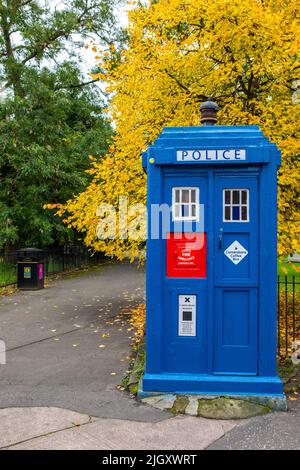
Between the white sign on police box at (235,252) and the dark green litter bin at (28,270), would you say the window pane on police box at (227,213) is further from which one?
the dark green litter bin at (28,270)

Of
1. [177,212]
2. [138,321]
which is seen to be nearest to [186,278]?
[177,212]

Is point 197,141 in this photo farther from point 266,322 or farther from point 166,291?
point 266,322

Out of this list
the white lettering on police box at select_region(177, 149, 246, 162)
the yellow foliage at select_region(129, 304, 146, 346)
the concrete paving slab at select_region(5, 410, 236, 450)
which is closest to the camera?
the concrete paving slab at select_region(5, 410, 236, 450)

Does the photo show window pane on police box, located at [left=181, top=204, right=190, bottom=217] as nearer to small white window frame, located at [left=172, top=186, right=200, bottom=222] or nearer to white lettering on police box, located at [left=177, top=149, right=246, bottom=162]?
small white window frame, located at [left=172, top=186, right=200, bottom=222]

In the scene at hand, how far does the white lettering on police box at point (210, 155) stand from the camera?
4.45 m

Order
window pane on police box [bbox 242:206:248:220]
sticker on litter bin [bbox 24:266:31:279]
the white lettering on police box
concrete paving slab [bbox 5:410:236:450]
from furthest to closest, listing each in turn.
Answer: sticker on litter bin [bbox 24:266:31:279]
window pane on police box [bbox 242:206:248:220]
the white lettering on police box
concrete paving slab [bbox 5:410:236:450]

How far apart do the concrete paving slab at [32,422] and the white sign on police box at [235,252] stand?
2218 mm

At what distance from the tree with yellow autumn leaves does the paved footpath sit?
79.2 inches

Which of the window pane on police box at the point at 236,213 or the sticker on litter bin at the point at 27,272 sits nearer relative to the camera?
the window pane on police box at the point at 236,213

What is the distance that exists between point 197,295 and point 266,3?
618 cm

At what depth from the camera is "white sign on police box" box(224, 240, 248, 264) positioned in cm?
456

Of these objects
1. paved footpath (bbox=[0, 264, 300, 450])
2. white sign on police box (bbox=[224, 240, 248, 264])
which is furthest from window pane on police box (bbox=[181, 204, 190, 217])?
paved footpath (bbox=[0, 264, 300, 450])

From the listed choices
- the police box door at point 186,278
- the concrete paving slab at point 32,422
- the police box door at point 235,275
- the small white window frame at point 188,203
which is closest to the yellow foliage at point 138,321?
the police box door at point 186,278

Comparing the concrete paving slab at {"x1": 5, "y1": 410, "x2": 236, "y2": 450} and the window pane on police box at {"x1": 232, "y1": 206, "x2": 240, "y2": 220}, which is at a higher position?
the window pane on police box at {"x1": 232, "y1": 206, "x2": 240, "y2": 220}
